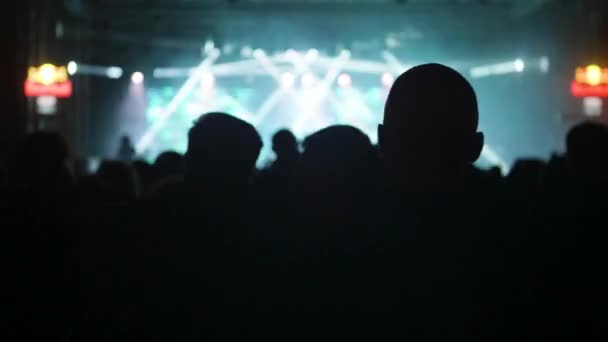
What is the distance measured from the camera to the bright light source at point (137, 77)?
25.4 meters

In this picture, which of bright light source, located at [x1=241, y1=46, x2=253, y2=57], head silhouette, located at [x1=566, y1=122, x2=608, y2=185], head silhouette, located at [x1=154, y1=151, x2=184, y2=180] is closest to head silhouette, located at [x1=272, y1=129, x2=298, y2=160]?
head silhouette, located at [x1=154, y1=151, x2=184, y2=180]

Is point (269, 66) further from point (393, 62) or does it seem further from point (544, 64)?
point (544, 64)

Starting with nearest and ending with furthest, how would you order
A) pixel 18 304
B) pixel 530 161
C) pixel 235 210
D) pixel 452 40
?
pixel 235 210
pixel 18 304
pixel 530 161
pixel 452 40

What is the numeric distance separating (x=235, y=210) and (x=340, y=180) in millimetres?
362

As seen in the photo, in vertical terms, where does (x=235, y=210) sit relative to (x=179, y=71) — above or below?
below

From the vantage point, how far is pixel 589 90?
16.5m

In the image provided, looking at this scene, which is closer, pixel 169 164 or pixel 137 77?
pixel 169 164

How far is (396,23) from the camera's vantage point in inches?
826

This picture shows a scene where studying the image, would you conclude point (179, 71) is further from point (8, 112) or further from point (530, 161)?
point (530, 161)

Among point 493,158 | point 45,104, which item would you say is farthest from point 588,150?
point 493,158

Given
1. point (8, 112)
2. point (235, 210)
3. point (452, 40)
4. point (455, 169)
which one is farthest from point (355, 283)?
point (452, 40)

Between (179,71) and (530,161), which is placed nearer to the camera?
(530,161)

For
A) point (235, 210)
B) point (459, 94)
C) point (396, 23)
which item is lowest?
point (235, 210)

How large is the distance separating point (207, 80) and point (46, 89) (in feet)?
34.4
